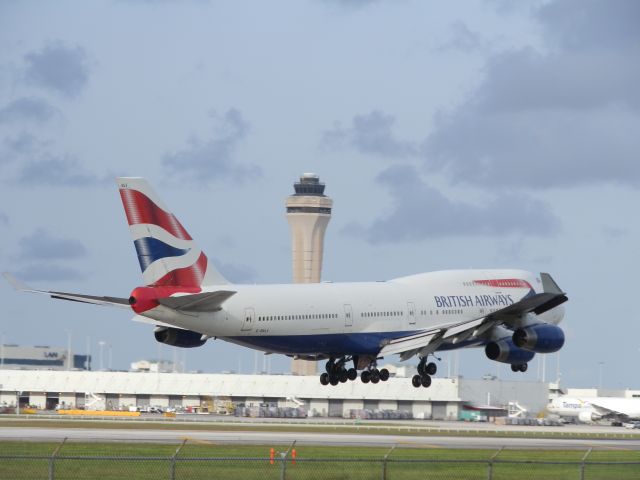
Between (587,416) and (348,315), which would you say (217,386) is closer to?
(587,416)

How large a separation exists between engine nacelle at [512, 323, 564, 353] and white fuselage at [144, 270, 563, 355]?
6.76 m

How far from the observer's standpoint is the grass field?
5047 centimetres

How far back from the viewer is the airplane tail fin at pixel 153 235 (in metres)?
71.1

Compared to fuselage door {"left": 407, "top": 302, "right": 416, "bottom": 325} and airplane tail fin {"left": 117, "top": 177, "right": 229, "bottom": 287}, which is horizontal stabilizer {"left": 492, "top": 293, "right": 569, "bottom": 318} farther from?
airplane tail fin {"left": 117, "top": 177, "right": 229, "bottom": 287}

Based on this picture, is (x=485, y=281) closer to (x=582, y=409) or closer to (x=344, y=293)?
(x=344, y=293)

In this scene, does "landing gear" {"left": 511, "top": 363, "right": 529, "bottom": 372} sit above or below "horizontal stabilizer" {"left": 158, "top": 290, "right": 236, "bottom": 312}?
below

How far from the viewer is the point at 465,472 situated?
58.0m

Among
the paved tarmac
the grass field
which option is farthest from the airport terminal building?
the grass field

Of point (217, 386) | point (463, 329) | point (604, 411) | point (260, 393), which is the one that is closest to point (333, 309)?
point (463, 329)

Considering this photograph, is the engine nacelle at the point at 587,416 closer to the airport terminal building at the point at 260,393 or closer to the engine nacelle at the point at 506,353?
the airport terminal building at the point at 260,393

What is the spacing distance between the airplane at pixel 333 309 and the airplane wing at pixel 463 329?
3.2 inches

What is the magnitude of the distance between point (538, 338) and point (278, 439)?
1561 cm

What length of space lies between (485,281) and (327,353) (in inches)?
497

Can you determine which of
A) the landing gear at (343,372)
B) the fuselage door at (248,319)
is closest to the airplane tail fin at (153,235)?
the fuselage door at (248,319)
